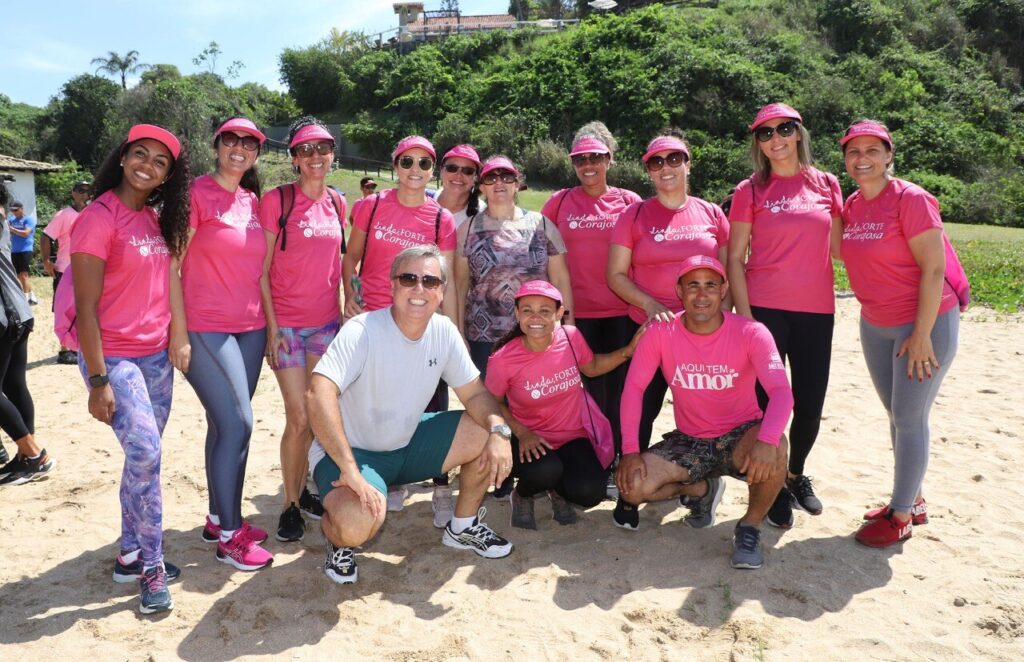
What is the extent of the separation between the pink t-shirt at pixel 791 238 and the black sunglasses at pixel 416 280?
185 centimetres

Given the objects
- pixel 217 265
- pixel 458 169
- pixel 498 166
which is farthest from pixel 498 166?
pixel 217 265

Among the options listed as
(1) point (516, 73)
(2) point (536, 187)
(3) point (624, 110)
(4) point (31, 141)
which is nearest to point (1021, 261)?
(2) point (536, 187)

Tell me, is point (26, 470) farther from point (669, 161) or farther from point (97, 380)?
point (669, 161)

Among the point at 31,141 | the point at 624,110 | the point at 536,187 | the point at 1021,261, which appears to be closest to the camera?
the point at 1021,261

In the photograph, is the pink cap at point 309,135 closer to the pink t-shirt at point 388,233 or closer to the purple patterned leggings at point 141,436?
the pink t-shirt at point 388,233

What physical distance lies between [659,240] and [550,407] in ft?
3.90

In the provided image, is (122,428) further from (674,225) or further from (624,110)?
(624,110)

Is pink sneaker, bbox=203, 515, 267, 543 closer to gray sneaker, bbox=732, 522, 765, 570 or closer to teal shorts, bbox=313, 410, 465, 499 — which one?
teal shorts, bbox=313, 410, 465, 499

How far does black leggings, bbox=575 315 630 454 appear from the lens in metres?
4.84

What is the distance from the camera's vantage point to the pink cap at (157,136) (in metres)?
3.41

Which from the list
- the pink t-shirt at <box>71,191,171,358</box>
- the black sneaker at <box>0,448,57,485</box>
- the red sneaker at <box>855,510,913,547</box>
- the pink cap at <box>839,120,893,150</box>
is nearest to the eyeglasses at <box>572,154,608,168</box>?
the pink cap at <box>839,120,893,150</box>

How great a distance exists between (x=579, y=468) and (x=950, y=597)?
1.94 m

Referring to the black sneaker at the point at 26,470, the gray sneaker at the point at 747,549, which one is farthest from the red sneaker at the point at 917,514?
the black sneaker at the point at 26,470

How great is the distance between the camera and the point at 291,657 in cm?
312
